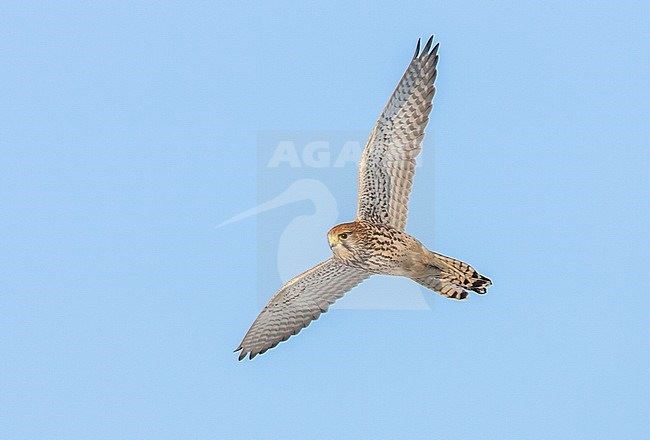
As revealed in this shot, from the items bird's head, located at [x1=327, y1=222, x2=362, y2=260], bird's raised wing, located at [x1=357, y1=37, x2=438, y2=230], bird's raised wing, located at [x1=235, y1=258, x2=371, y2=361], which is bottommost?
bird's raised wing, located at [x1=235, y1=258, x2=371, y2=361]

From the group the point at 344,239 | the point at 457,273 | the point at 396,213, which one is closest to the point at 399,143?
the point at 396,213

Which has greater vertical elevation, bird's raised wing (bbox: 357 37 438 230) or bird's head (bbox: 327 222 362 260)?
bird's raised wing (bbox: 357 37 438 230)

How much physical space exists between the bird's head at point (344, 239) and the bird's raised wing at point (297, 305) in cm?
99

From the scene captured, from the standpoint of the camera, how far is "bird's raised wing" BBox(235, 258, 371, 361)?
46.7ft

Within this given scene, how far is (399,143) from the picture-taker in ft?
44.4

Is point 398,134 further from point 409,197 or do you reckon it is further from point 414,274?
point 414,274

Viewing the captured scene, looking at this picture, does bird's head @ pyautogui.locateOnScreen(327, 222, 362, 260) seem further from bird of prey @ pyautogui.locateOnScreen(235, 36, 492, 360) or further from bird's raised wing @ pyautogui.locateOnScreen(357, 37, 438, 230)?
bird's raised wing @ pyautogui.locateOnScreen(357, 37, 438, 230)

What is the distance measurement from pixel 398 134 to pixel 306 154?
9.47ft

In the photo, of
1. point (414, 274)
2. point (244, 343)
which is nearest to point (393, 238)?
point (414, 274)

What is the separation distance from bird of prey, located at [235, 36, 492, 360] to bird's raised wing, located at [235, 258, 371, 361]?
0.05m

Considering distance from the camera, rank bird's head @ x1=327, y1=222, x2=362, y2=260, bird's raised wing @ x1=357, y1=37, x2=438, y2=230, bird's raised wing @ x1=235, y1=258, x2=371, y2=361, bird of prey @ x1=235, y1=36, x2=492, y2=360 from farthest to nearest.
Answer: bird's raised wing @ x1=235, y1=258, x2=371, y2=361 → bird's raised wing @ x1=357, y1=37, x2=438, y2=230 → bird of prey @ x1=235, y1=36, x2=492, y2=360 → bird's head @ x1=327, y1=222, x2=362, y2=260

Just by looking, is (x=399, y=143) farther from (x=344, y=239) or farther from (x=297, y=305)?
(x=297, y=305)

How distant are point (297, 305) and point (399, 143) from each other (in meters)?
2.57

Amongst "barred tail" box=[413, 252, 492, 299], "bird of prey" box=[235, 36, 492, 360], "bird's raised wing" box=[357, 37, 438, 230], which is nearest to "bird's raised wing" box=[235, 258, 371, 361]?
"bird of prey" box=[235, 36, 492, 360]
